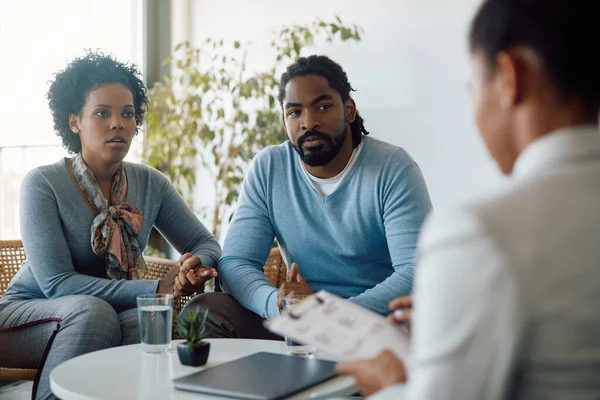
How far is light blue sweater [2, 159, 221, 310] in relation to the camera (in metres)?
2.20

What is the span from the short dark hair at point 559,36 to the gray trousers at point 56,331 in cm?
155

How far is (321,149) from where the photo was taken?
2264mm

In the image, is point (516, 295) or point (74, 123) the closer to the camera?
point (516, 295)

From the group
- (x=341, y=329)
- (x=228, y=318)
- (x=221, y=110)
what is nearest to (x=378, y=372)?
(x=341, y=329)

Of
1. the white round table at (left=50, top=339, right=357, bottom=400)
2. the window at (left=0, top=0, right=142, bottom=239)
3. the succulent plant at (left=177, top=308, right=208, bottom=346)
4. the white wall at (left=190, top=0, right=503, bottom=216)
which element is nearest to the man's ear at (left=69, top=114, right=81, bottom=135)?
the window at (left=0, top=0, right=142, bottom=239)

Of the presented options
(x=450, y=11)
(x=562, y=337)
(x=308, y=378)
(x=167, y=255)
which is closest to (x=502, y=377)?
(x=562, y=337)

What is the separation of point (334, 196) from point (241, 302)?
436 millimetres

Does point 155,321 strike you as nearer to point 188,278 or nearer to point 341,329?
point 188,278

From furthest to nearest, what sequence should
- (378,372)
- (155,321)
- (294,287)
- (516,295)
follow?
(294,287) < (155,321) < (378,372) < (516,295)

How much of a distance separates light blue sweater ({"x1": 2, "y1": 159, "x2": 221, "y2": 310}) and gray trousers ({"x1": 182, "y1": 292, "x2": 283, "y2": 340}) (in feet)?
0.59

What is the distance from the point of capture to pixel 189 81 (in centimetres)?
391

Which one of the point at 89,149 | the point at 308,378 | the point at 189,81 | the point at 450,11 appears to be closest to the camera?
the point at 308,378

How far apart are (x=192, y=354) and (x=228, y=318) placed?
0.64 metres

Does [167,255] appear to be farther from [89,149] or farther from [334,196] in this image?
[334,196]
